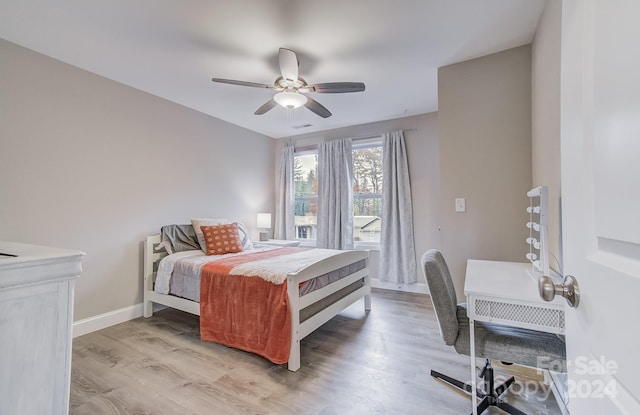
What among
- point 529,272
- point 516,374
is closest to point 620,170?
point 529,272

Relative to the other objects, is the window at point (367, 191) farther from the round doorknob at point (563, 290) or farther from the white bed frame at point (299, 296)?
the round doorknob at point (563, 290)

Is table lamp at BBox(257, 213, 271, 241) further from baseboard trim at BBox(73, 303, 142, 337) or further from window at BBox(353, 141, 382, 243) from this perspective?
baseboard trim at BBox(73, 303, 142, 337)

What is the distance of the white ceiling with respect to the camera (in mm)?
1812

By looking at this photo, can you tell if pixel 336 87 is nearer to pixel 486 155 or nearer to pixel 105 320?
pixel 486 155

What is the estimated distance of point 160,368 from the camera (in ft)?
6.61

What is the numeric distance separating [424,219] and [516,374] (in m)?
2.17

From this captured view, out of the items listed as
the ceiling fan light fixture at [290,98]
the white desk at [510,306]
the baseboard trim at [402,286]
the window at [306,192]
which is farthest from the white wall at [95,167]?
the white desk at [510,306]

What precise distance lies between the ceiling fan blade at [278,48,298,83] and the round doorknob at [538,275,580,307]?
1.98 m

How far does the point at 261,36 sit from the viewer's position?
2.09m

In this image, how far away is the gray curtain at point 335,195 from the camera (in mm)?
4293

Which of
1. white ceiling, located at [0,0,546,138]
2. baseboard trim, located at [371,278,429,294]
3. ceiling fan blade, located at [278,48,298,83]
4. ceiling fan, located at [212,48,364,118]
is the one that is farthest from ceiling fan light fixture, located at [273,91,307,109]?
baseboard trim, located at [371,278,429,294]

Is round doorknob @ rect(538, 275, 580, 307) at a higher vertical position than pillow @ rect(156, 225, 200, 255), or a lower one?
higher

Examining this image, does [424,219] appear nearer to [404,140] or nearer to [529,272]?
[404,140]

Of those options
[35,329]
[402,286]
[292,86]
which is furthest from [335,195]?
[35,329]
